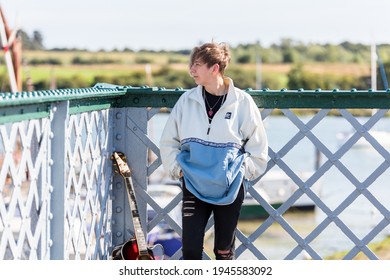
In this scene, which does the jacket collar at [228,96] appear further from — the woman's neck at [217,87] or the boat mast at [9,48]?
the boat mast at [9,48]

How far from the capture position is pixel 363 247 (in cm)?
556

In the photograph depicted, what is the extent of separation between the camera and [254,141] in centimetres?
500

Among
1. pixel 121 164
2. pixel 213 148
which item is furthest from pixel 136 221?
pixel 213 148

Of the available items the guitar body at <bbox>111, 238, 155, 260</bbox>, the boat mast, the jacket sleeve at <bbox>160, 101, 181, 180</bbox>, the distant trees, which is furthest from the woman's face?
the distant trees

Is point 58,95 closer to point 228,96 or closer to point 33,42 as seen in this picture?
point 228,96

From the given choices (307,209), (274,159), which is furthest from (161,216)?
(307,209)

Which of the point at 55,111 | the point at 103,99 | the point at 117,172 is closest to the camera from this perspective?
the point at 55,111

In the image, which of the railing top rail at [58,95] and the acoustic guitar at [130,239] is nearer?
the railing top rail at [58,95]

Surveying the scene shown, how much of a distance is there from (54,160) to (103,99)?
855 millimetres

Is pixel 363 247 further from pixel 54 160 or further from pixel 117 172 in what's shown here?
pixel 54 160

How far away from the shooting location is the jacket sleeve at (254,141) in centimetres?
498

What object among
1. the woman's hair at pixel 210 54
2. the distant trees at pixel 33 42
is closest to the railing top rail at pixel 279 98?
the woman's hair at pixel 210 54

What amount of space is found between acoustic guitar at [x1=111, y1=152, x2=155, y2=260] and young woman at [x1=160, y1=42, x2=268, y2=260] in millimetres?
424

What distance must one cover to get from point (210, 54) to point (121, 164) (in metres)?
0.99
